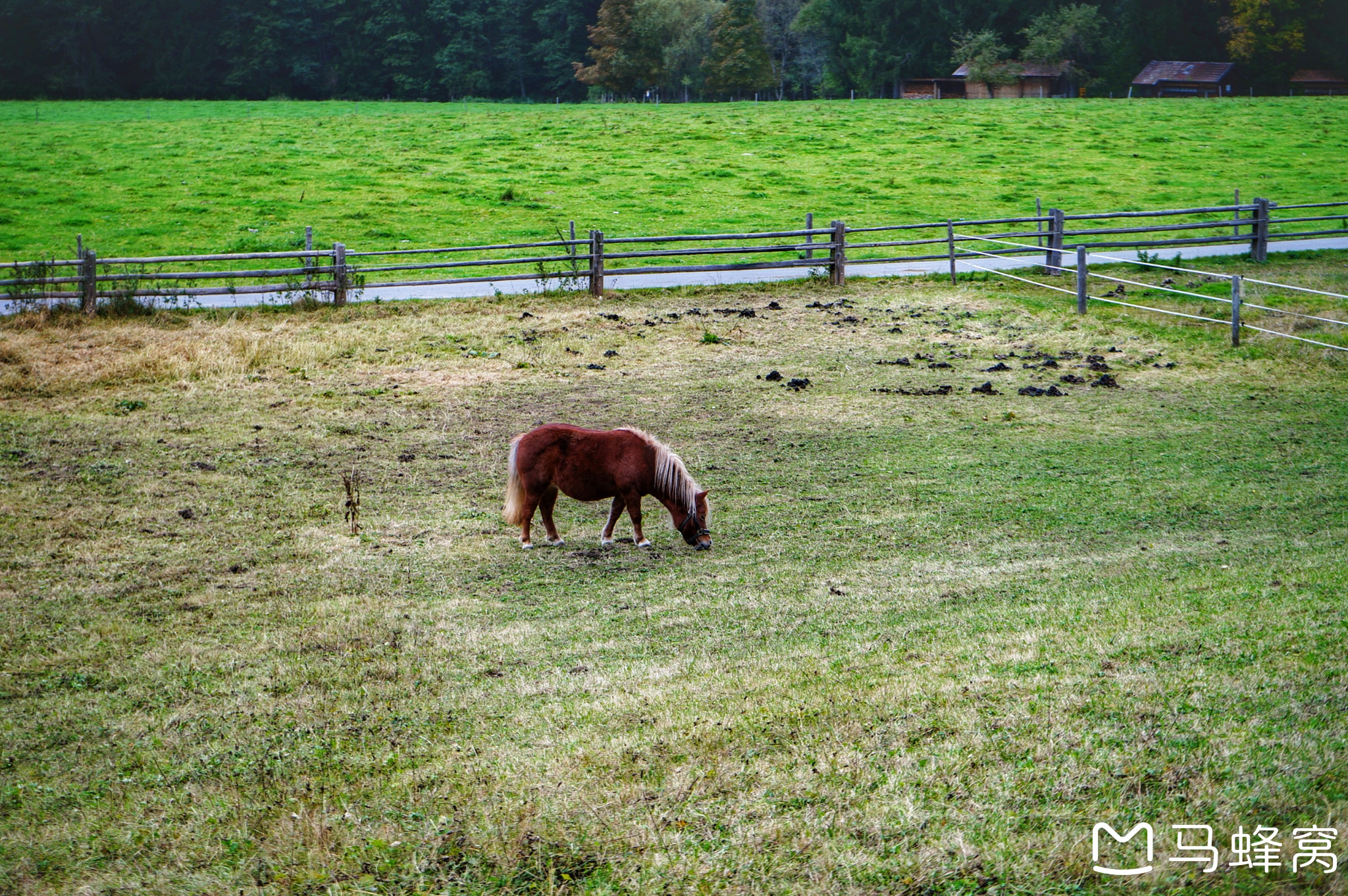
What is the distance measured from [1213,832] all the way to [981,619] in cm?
265

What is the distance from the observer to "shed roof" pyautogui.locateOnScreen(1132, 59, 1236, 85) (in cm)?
6475

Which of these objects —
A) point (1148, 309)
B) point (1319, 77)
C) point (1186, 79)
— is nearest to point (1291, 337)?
point (1148, 309)

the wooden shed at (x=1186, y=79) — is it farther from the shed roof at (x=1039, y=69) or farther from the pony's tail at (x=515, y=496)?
the pony's tail at (x=515, y=496)

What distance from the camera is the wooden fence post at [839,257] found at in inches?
787

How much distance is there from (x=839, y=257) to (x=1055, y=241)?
403 centimetres

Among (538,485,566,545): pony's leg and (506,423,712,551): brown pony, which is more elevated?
(506,423,712,551): brown pony

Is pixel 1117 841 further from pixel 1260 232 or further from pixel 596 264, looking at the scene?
pixel 1260 232

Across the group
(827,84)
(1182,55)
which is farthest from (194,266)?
(1182,55)

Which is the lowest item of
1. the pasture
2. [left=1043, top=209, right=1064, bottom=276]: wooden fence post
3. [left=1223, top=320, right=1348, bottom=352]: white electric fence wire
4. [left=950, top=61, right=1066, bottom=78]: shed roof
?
the pasture

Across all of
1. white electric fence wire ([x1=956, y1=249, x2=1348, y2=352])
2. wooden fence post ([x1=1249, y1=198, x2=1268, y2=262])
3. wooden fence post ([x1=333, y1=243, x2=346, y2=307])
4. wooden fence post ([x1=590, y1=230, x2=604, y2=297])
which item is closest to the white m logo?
white electric fence wire ([x1=956, y1=249, x2=1348, y2=352])

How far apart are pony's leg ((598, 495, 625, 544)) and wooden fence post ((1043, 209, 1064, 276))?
13998mm

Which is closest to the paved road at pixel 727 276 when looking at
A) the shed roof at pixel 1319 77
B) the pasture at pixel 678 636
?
the pasture at pixel 678 636

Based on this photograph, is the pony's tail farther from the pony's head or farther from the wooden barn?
the wooden barn

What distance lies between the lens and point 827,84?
73938 mm
